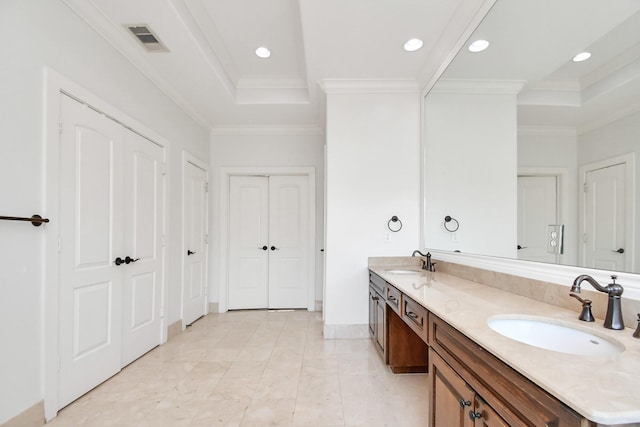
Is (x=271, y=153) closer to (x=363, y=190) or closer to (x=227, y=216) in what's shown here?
(x=227, y=216)

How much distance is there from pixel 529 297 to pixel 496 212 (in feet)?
Result: 2.00

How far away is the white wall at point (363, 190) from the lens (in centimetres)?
306

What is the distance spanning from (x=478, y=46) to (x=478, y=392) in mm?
2207

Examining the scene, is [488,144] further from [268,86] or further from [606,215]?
[268,86]

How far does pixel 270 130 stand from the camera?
169 inches

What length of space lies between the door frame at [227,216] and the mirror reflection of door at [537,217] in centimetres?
289

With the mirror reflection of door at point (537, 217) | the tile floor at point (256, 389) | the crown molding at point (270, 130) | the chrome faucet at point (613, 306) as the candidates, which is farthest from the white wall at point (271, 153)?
the chrome faucet at point (613, 306)

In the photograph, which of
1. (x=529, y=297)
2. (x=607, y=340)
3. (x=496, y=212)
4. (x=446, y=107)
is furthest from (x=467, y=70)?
(x=607, y=340)

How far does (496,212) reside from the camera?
1921 mm

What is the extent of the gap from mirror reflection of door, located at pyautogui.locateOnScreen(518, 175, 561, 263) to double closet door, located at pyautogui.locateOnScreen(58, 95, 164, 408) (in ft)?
9.34

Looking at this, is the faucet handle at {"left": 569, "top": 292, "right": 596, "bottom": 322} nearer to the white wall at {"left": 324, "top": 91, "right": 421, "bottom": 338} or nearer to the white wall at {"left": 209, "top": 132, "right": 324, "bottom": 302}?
the white wall at {"left": 324, "top": 91, "right": 421, "bottom": 338}

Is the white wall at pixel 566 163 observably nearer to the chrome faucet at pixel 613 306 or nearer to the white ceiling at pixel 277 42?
the chrome faucet at pixel 613 306

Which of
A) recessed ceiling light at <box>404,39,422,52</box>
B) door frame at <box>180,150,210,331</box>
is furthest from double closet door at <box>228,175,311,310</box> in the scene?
recessed ceiling light at <box>404,39,422,52</box>

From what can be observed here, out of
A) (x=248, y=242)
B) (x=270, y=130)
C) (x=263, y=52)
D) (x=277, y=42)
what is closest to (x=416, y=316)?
(x=277, y=42)
